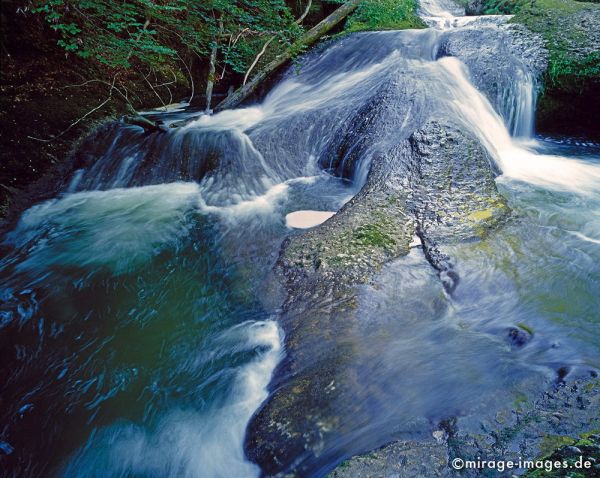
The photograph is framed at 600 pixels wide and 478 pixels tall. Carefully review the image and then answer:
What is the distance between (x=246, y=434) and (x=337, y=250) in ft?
6.06

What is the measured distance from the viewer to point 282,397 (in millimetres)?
2574

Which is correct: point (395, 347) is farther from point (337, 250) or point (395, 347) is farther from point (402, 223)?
point (402, 223)

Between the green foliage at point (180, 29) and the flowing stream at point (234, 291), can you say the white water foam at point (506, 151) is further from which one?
the green foliage at point (180, 29)

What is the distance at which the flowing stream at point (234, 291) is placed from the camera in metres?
2.62

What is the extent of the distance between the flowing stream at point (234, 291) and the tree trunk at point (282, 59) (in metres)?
1.31

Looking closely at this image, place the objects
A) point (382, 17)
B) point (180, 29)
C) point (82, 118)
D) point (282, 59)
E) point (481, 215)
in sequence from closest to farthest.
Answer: point (481, 215), point (82, 118), point (180, 29), point (282, 59), point (382, 17)

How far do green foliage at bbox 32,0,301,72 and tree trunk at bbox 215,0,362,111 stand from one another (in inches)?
15.1

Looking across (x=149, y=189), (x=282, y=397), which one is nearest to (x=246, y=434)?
(x=282, y=397)

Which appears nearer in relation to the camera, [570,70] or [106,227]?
[106,227]

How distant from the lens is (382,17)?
9.27 m

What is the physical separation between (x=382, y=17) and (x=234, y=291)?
8.91m

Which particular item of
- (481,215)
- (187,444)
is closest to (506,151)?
(481,215)

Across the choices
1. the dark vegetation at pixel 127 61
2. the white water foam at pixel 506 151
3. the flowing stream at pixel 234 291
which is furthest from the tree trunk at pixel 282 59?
the white water foam at pixel 506 151

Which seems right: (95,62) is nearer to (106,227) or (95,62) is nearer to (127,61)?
(127,61)
